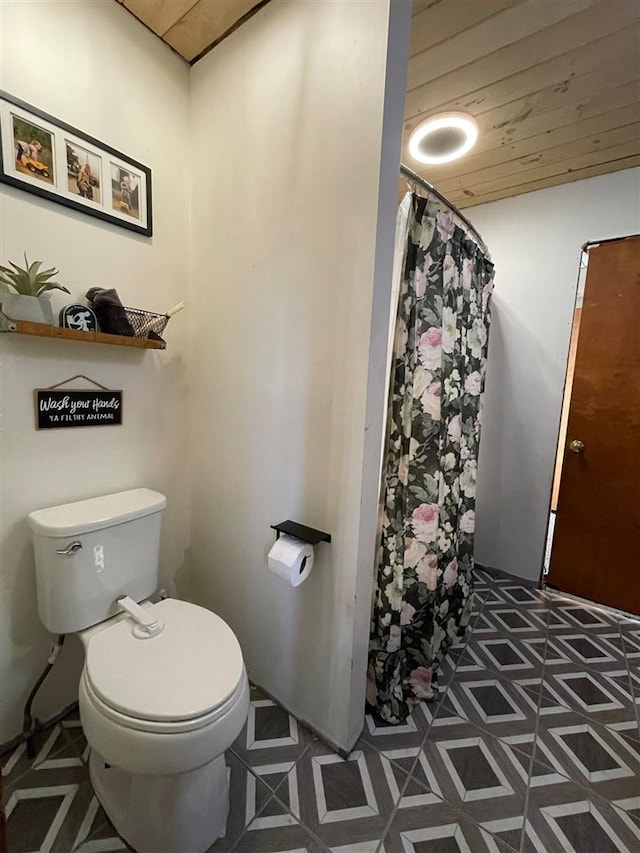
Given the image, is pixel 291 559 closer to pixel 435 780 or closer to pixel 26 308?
pixel 435 780

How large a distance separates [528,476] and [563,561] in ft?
1.79

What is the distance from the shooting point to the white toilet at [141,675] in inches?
32.4

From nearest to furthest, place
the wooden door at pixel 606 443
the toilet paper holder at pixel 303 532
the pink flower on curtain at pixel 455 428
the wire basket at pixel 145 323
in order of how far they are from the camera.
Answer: the toilet paper holder at pixel 303 532 < the wire basket at pixel 145 323 < the pink flower on curtain at pixel 455 428 < the wooden door at pixel 606 443

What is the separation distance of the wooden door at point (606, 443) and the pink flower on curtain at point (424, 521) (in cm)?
134

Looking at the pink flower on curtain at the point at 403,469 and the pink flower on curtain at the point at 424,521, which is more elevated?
the pink flower on curtain at the point at 403,469

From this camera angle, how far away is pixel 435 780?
1155 millimetres

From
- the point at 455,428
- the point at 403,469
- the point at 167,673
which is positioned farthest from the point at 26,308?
the point at 455,428

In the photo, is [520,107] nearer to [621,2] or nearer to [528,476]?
[621,2]

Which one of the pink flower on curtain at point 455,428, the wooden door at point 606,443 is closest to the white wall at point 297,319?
the pink flower on curtain at point 455,428

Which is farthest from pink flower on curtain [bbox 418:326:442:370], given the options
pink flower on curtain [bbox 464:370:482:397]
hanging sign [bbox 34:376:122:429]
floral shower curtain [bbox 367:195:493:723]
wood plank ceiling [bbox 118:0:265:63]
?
wood plank ceiling [bbox 118:0:265:63]

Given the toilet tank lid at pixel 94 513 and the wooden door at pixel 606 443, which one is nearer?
the toilet tank lid at pixel 94 513

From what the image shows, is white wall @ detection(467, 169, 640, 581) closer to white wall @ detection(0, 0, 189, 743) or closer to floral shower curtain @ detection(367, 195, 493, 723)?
floral shower curtain @ detection(367, 195, 493, 723)

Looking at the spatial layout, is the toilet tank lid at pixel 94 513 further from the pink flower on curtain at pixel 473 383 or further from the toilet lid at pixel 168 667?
the pink flower on curtain at pixel 473 383

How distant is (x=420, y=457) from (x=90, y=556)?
1136 mm
